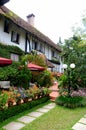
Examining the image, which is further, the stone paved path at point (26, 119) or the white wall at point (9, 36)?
the white wall at point (9, 36)

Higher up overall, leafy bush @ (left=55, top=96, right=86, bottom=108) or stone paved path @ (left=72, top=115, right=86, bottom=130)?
leafy bush @ (left=55, top=96, right=86, bottom=108)

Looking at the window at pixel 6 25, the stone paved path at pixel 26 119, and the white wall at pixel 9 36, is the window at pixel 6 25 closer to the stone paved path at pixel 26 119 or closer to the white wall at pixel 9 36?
the white wall at pixel 9 36

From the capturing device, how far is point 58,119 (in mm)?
7609

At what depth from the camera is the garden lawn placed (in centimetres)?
666

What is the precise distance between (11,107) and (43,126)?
65.9 inches

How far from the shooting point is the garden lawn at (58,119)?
6656 millimetres

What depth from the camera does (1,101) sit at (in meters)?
6.75

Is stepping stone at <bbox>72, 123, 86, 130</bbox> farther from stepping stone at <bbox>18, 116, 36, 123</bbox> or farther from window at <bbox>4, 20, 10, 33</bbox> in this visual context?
window at <bbox>4, 20, 10, 33</bbox>

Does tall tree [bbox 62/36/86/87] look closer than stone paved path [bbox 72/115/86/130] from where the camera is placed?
No

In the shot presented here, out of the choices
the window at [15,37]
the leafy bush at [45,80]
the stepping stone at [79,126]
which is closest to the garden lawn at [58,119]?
the stepping stone at [79,126]

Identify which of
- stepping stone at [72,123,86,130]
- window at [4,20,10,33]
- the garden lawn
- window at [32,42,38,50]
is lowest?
stepping stone at [72,123,86,130]

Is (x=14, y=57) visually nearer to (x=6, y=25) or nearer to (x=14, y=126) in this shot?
(x=6, y=25)

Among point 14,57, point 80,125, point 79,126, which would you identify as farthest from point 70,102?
point 14,57

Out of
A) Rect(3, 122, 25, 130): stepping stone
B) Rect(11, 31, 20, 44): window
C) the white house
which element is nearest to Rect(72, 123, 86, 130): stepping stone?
Rect(3, 122, 25, 130): stepping stone
